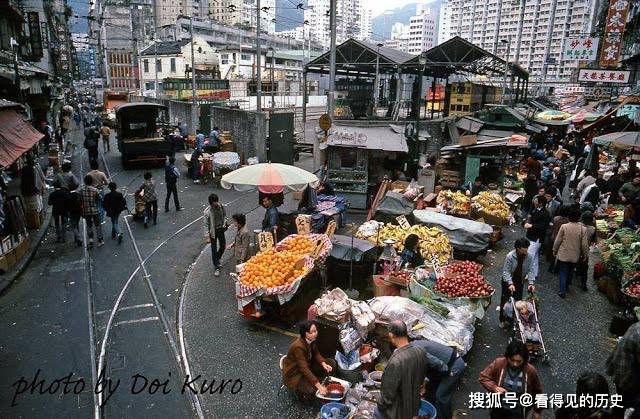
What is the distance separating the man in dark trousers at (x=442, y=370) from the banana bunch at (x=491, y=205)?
9247 mm

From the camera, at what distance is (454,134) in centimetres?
2531

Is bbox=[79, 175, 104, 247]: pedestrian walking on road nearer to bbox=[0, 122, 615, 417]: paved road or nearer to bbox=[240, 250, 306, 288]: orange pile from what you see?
bbox=[0, 122, 615, 417]: paved road

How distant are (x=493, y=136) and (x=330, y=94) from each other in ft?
35.8

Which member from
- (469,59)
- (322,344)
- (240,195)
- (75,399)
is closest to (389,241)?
(322,344)

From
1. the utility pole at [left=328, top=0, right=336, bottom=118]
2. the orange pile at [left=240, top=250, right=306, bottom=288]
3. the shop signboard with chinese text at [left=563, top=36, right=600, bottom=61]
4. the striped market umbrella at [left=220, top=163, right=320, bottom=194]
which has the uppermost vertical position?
Answer: the shop signboard with chinese text at [left=563, top=36, right=600, bottom=61]

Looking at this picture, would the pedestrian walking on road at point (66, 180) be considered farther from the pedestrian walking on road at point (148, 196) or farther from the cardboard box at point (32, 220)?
the pedestrian walking on road at point (148, 196)

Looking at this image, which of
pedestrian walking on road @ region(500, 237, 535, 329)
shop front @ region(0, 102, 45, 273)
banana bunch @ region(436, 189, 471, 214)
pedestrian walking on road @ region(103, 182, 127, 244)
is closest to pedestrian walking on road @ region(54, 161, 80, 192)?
shop front @ region(0, 102, 45, 273)

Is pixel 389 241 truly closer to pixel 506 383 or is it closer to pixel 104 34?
pixel 506 383

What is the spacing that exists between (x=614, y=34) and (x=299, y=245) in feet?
84.4

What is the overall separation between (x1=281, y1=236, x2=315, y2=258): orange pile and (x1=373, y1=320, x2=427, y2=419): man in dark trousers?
4.92m

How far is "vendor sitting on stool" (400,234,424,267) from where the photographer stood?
898cm

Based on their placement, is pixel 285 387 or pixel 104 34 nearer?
pixel 285 387

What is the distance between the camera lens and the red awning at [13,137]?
28.8 ft

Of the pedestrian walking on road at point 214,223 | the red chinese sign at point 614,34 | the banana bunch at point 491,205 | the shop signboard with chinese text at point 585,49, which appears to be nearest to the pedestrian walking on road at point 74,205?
the pedestrian walking on road at point 214,223
